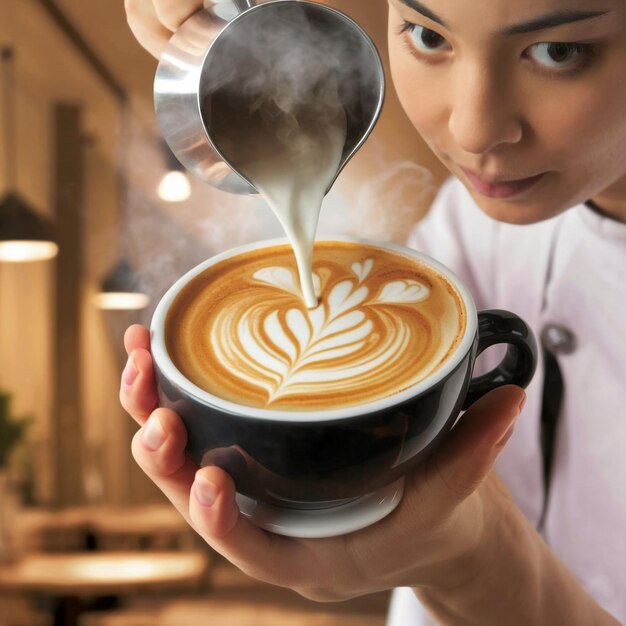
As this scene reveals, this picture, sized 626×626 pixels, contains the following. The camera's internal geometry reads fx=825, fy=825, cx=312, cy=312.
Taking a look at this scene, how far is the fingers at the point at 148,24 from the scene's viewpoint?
68cm

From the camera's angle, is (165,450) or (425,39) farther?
(425,39)

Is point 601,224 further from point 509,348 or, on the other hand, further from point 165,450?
point 165,450

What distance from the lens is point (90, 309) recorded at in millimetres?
1319

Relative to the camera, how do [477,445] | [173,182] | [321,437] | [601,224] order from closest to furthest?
[321,437]
[477,445]
[601,224]
[173,182]

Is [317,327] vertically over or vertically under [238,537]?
over

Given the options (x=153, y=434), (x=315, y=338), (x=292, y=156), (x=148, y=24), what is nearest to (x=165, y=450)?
(x=153, y=434)

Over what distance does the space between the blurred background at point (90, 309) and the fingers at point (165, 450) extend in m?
0.55

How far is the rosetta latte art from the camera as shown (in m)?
0.55

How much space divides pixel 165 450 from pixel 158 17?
357 mm

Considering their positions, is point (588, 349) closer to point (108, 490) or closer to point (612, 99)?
point (612, 99)

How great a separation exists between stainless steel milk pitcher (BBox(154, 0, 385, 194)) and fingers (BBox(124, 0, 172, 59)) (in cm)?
4

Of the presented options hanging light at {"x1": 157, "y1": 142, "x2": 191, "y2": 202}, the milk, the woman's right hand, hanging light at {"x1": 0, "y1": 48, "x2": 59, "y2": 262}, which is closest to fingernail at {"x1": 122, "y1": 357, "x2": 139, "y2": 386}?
the milk

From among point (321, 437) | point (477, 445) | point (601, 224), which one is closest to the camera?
point (321, 437)

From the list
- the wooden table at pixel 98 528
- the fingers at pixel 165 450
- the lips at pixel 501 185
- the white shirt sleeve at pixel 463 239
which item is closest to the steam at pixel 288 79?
the lips at pixel 501 185
